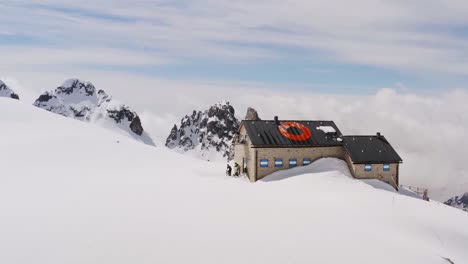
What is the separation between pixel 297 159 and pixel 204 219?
1952cm

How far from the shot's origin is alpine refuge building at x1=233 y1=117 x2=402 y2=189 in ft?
114

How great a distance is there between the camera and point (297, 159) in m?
35.4

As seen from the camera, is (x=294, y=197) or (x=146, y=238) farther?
(x=294, y=197)

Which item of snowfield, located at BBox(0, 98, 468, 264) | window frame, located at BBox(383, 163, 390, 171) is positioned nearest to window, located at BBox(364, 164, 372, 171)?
window frame, located at BBox(383, 163, 390, 171)

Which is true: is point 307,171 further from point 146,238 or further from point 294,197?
point 146,238

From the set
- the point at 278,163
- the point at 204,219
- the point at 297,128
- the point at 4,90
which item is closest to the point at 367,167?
the point at 297,128

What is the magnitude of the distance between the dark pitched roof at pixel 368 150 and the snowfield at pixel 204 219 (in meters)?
2.17

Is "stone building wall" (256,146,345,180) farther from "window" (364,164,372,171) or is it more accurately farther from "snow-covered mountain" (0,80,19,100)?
"snow-covered mountain" (0,80,19,100)

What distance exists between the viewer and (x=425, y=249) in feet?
57.0

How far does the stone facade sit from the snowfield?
1117 millimetres

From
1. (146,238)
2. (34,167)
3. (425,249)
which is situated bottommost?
(425,249)

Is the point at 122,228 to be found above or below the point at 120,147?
below

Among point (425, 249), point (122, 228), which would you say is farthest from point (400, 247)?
point (122, 228)

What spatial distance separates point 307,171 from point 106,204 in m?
20.0
